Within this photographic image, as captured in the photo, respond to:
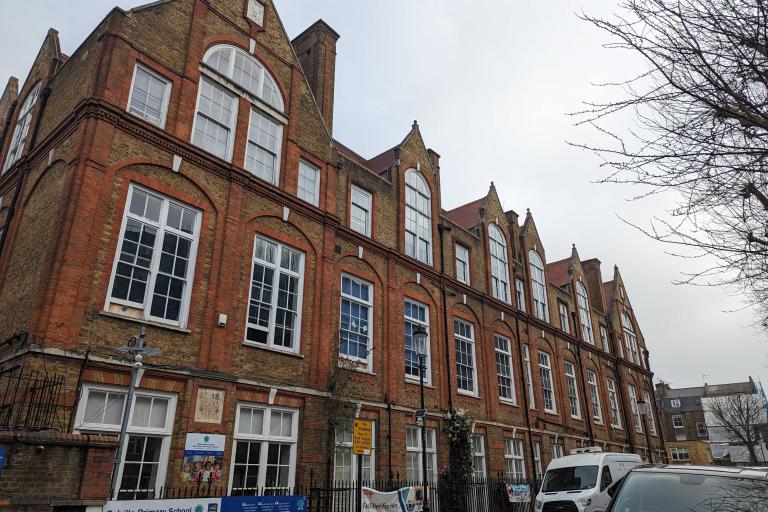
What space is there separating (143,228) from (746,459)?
7569 centimetres

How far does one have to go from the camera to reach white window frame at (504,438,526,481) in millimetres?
22062

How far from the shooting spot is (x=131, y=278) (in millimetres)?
11820

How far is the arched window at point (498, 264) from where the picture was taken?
25.8 metres

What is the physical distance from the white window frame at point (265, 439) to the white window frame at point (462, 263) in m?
11.6

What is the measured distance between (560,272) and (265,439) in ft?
88.4

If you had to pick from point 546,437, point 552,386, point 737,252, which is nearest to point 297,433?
point 737,252

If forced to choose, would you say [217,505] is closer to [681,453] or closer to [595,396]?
[595,396]

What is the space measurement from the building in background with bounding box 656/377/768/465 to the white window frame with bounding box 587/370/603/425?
2948cm

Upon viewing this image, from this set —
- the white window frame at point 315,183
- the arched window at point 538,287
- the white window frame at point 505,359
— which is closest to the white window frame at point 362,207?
the white window frame at point 315,183

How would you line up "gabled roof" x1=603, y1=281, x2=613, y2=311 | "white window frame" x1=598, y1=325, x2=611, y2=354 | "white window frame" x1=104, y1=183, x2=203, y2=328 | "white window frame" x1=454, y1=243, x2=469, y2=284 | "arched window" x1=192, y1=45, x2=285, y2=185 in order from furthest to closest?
"gabled roof" x1=603, y1=281, x2=613, y2=311 → "white window frame" x1=598, y1=325, x2=611, y2=354 → "white window frame" x1=454, y1=243, x2=469, y2=284 → "arched window" x1=192, y1=45, x2=285, y2=185 → "white window frame" x1=104, y1=183, x2=203, y2=328

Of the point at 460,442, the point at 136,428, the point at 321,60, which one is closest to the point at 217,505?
the point at 136,428

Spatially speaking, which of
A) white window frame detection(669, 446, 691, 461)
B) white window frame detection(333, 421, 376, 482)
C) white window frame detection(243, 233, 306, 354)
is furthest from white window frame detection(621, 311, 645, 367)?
white window frame detection(243, 233, 306, 354)

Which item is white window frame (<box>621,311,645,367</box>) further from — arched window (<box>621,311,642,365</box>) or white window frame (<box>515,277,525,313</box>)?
white window frame (<box>515,277,525,313</box>)

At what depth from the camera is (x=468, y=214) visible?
28.2 meters
